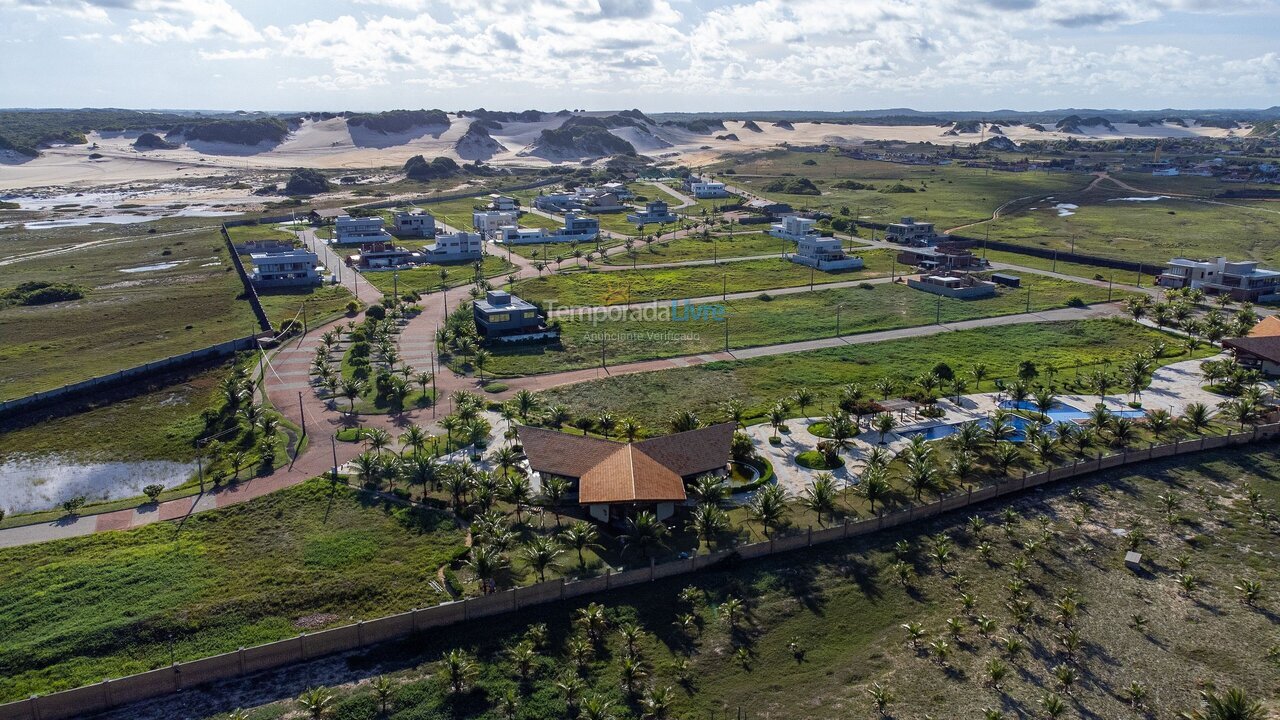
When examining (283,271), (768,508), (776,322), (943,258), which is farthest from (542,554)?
(943,258)

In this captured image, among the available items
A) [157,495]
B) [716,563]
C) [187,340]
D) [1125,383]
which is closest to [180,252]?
[187,340]

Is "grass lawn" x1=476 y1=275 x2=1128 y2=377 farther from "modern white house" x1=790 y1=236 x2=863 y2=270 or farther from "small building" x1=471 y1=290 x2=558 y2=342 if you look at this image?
"modern white house" x1=790 y1=236 x2=863 y2=270

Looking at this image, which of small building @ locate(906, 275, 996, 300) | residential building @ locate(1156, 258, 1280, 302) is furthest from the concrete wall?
residential building @ locate(1156, 258, 1280, 302)

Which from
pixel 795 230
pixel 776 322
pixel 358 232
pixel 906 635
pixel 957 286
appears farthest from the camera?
pixel 358 232

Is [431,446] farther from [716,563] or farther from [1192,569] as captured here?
[1192,569]

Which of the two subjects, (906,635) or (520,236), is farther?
(520,236)

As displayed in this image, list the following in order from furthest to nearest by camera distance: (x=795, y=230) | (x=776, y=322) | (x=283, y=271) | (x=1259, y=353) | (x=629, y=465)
A: (x=795, y=230) < (x=283, y=271) < (x=776, y=322) < (x=1259, y=353) < (x=629, y=465)

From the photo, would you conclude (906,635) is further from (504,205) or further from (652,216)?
(504,205)
